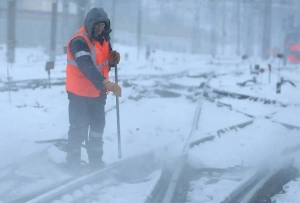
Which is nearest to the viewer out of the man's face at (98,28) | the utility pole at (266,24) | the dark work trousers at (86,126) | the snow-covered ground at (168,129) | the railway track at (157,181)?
the railway track at (157,181)

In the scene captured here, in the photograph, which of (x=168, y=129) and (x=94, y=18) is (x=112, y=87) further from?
(x=168, y=129)

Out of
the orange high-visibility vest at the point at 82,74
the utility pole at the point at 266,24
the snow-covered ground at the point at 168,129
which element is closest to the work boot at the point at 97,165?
the snow-covered ground at the point at 168,129

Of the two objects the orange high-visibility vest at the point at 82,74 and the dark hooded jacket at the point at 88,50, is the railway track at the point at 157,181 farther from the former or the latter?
the dark hooded jacket at the point at 88,50

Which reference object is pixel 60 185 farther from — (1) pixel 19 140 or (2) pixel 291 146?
(2) pixel 291 146

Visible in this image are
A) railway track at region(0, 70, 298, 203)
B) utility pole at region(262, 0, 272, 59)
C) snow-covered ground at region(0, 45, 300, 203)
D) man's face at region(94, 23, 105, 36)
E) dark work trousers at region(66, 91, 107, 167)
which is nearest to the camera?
railway track at region(0, 70, 298, 203)

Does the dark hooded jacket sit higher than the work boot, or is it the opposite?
the dark hooded jacket

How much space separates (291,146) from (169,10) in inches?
2586

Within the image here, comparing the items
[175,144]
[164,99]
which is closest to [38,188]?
[175,144]

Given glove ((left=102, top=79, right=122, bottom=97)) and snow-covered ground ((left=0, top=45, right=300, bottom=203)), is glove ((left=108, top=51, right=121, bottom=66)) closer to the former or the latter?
glove ((left=102, top=79, right=122, bottom=97))

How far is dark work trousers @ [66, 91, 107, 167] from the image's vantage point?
19.6 feet

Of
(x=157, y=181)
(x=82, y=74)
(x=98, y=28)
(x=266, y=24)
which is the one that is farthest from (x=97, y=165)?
(x=266, y=24)

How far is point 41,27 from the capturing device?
187 ft

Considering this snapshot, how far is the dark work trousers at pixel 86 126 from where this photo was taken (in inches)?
235

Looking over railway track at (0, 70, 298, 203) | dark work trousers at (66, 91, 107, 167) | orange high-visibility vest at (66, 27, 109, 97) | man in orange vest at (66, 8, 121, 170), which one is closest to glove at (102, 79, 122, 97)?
man in orange vest at (66, 8, 121, 170)
